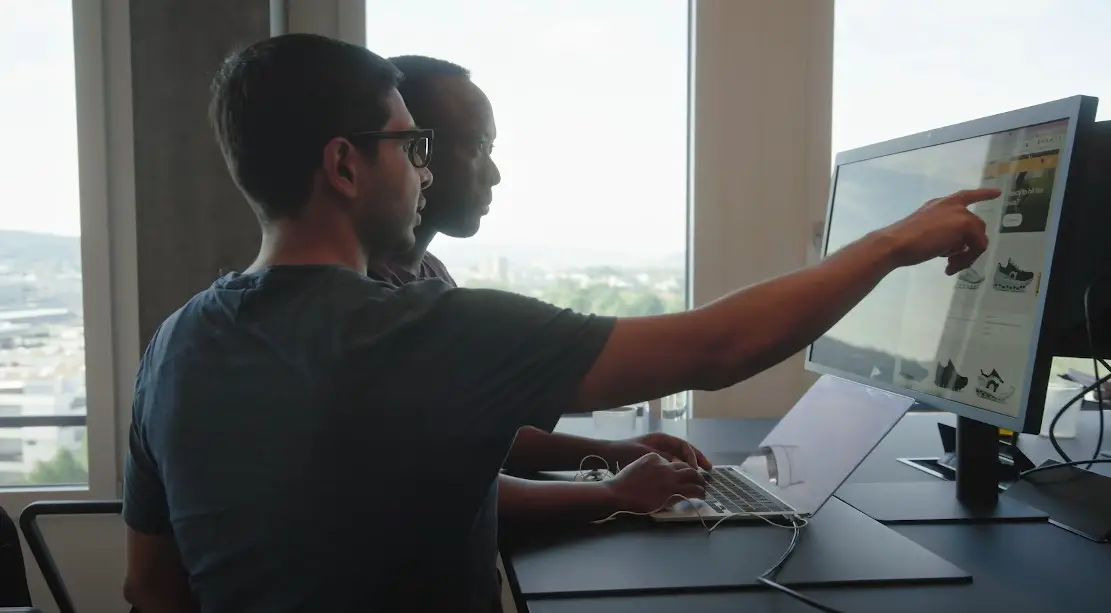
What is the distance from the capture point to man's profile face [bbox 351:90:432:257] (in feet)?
2.85

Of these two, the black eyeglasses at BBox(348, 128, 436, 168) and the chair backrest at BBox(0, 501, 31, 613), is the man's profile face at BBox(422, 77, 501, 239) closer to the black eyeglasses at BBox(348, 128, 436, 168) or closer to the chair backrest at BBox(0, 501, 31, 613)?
the black eyeglasses at BBox(348, 128, 436, 168)

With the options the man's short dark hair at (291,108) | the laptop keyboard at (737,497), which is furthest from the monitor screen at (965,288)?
the man's short dark hair at (291,108)

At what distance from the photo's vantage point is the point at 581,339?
0.74 m

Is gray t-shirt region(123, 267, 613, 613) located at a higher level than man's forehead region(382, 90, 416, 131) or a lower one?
lower

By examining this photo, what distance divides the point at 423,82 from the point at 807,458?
95 centimetres

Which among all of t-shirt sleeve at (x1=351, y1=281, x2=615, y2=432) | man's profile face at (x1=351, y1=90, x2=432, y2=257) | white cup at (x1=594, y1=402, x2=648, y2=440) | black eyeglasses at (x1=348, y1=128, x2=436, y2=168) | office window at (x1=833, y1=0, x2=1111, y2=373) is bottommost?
white cup at (x1=594, y1=402, x2=648, y2=440)

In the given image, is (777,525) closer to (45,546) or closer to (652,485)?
(652,485)

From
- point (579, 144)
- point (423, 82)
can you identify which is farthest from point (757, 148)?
point (423, 82)

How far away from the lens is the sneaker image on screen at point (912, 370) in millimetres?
1092

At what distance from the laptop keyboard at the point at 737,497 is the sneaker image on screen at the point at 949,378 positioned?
0.28 metres

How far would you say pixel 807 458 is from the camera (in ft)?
3.49

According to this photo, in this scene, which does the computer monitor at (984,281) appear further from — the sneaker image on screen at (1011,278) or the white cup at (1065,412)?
the white cup at (1065,412)

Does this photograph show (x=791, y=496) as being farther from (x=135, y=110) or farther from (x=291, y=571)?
(x=135, y=110)

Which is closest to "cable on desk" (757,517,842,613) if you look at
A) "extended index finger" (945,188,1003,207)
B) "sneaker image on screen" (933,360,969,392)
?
"sneaker image on screen" (933,360,969,392)
